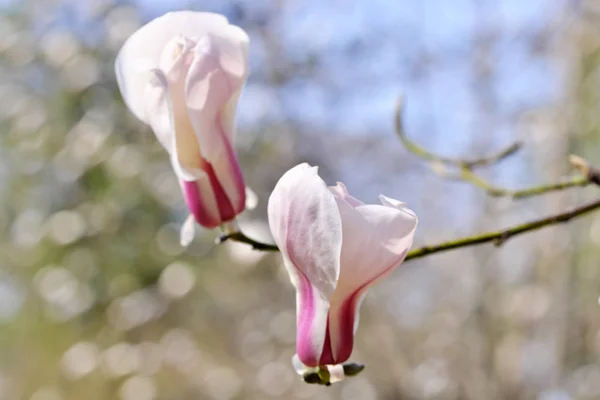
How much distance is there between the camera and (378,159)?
7.09 ft

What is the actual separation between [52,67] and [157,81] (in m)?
1.92

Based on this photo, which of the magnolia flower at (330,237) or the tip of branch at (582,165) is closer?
the magnolia flower at (330,237)

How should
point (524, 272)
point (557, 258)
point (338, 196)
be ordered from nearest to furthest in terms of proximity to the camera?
1. point (338, 196)
2. point (557, 258)
3. point (524, 272)

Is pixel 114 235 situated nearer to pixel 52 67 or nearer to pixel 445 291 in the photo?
pixel 52 67

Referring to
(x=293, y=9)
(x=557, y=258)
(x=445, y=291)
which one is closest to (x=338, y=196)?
(x=557, y=258)

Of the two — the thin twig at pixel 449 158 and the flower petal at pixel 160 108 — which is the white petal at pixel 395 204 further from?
the thin twig at pixel 449 158

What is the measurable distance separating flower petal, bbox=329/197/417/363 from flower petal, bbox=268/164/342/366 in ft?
0.04

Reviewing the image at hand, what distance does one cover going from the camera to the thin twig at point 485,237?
17.4 inches

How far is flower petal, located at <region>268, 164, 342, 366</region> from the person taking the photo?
33 cm

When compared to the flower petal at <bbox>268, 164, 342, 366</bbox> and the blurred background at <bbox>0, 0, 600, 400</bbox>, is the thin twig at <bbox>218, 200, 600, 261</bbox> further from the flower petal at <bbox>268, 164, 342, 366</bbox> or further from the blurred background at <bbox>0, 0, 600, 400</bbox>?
the blurred background at <bbox>0, 0, 600, 400</bbox>

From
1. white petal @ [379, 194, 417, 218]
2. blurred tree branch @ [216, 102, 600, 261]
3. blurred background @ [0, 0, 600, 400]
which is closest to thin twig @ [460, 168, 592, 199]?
blurred tree branch @ [216, 102, 600, 261]

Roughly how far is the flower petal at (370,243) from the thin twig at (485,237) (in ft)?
0.21

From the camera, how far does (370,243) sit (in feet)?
1.14

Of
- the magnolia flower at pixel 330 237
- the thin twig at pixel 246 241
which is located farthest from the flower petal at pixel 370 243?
the thin twig at pixel 246 241
